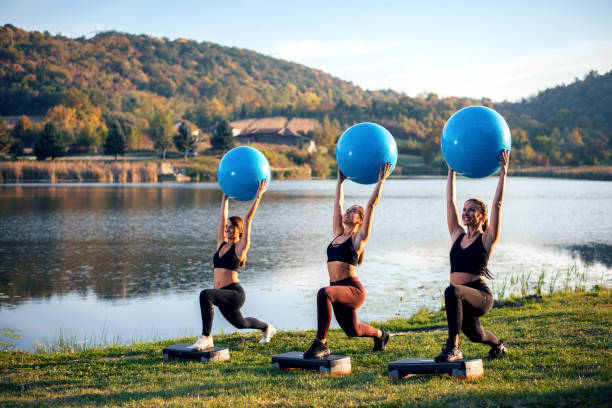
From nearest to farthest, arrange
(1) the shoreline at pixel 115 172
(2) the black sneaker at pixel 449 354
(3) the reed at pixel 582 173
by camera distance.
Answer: (2) the black sneaker at pixel 449 354 → (1) the shoreline at pixel 115 172 → (3) the reed at pixel 582 173

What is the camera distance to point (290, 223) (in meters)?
30.1

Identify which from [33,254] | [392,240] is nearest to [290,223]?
[392,240]

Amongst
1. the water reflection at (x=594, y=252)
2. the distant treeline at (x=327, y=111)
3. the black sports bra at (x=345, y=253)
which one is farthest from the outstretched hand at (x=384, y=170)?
the distant treeline at (x=327, y=111)

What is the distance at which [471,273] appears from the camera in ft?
18.6

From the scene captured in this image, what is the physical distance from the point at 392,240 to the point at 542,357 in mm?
18069

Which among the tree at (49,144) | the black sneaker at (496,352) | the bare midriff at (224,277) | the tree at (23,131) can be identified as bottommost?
the black sneaker at (496,352)

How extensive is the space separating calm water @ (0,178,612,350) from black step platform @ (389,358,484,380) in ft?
18.8

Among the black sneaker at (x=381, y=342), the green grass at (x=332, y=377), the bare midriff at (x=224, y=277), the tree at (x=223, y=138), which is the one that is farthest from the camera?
the tree at (x=223, y=138)

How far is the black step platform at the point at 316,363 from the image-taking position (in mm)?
5910

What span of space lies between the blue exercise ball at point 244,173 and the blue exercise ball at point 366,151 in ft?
3.61

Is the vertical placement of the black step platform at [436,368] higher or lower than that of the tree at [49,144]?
lower

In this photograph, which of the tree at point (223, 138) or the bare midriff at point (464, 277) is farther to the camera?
the tree at point (223, 138)

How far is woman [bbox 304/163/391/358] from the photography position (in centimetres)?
598

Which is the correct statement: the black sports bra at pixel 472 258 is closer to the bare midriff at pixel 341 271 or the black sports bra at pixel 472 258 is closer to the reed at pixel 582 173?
the bare midriff at pixel 341 271
